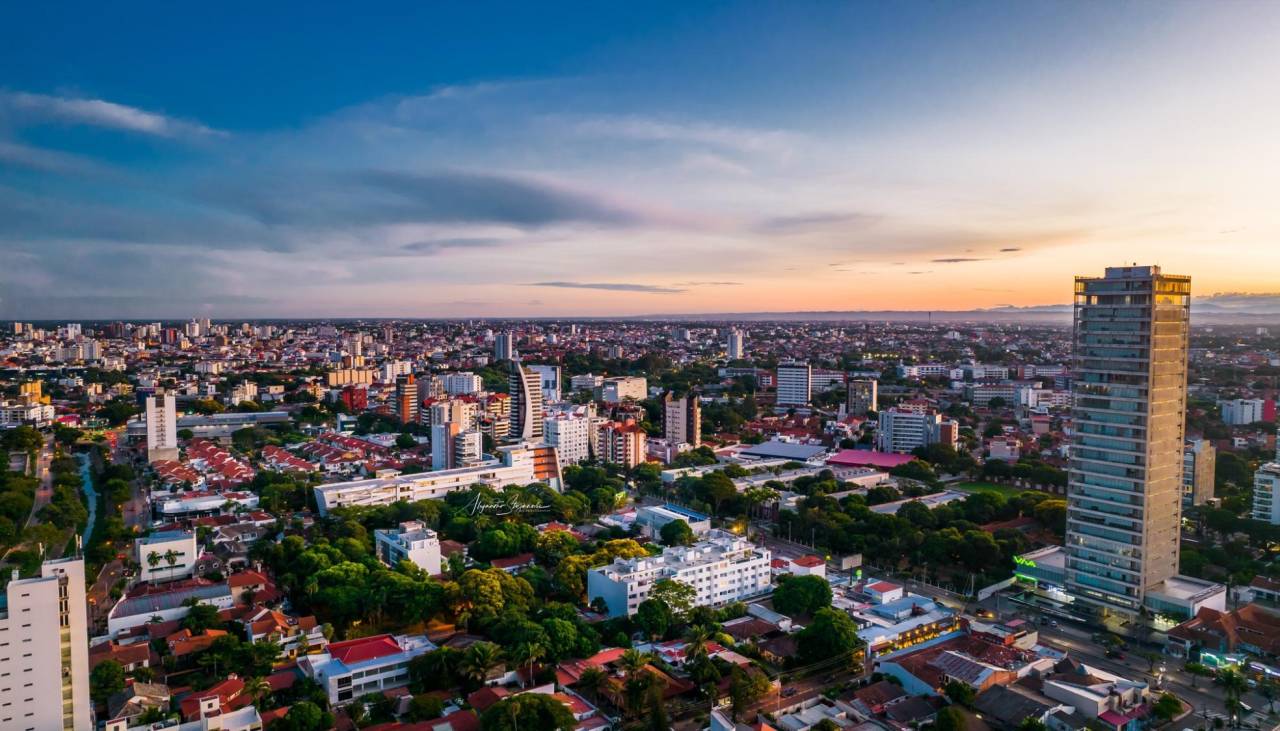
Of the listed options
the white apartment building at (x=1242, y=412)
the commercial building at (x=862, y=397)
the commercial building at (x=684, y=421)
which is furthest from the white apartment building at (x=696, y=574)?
the commercial building at (x=862, y=397)

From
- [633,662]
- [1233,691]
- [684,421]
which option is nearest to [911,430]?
[684,421]

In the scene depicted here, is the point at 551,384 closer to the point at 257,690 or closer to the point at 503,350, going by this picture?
the point at 503,350

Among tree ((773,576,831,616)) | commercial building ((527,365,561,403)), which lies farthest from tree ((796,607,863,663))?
commercial building ((527,365,561,403))

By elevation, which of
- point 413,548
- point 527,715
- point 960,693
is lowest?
point 960,693

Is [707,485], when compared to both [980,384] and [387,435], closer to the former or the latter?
[387,435]

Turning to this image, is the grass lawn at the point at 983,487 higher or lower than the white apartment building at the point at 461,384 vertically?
lower

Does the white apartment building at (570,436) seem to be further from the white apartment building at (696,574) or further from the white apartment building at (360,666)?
the white apartment building at (360,666)
